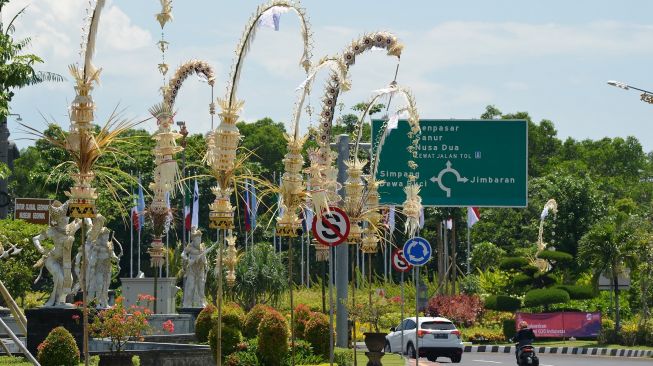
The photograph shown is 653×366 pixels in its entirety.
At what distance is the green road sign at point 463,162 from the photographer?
3462cm

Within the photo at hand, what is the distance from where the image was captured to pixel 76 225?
24.4m

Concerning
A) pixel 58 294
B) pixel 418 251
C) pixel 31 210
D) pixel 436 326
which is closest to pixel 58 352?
pixel 58 294

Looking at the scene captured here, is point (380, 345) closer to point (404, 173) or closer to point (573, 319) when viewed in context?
point (404, 173)

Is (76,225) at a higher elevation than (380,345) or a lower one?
higher

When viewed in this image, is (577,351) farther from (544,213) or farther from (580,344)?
(544,213)

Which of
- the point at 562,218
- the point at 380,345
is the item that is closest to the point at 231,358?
the point at 380,345

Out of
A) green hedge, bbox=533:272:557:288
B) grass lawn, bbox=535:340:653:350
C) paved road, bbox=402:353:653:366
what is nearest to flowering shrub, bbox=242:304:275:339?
paved road, bbox=402:353:653:366

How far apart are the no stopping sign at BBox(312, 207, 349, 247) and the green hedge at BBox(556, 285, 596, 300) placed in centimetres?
3178

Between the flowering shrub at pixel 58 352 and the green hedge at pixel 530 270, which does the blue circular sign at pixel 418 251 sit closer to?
the flowering shrub at pixel 58 352

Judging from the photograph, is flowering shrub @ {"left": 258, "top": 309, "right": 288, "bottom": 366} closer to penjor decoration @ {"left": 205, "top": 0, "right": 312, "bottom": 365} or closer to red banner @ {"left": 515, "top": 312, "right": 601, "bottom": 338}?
penjor decoration @ {"left": 205, "top": 0, "right": 312, "bottom": 365}

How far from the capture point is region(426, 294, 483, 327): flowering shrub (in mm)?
51469

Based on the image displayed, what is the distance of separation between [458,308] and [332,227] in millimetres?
33176

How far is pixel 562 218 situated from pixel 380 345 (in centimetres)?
3904

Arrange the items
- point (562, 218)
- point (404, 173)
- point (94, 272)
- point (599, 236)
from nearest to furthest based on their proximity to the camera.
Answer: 1. point (94, 272)
2. point (404, 173)
3. point (599, 236)
4. point (562, 218)
